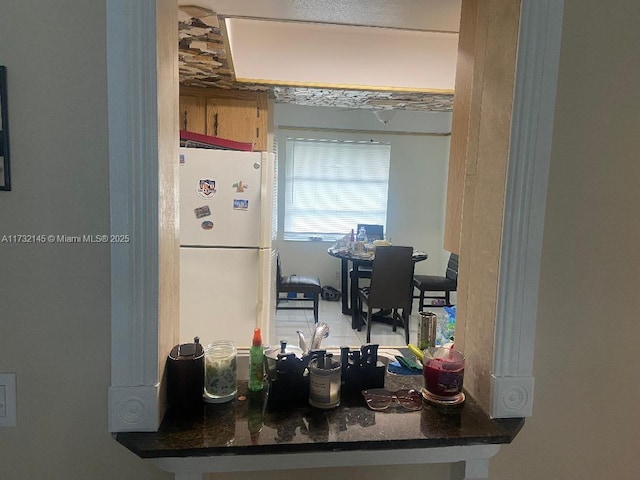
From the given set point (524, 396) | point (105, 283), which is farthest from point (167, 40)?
point (524, 396)

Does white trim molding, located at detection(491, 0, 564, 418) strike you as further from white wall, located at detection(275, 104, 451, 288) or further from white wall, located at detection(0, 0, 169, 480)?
white wall, located at detection(275, 104, 451, 288)

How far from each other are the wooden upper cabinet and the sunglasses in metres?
2.59

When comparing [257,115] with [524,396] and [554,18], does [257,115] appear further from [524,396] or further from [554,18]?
[524,396]

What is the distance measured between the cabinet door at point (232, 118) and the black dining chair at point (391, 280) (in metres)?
1.55

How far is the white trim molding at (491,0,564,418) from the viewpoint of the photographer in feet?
3.25

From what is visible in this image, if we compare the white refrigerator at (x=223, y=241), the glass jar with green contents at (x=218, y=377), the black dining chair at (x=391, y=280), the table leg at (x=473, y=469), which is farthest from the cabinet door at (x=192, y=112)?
the table leg at (x=473, y=469)

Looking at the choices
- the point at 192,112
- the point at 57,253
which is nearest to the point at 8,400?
the point at 57,253

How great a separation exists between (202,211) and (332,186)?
3185 millimetres

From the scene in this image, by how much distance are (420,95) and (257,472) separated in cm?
280

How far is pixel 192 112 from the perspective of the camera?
3.25m

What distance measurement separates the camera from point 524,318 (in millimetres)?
1055

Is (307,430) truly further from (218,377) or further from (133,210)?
(133,210)

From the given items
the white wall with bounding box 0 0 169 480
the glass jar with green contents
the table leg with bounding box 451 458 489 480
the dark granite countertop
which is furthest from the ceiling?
the table leg with bounding box 451 458 489 480

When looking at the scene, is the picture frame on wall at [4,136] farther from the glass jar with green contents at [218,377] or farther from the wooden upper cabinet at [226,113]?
the wooden upper cabinet at [226,113]
